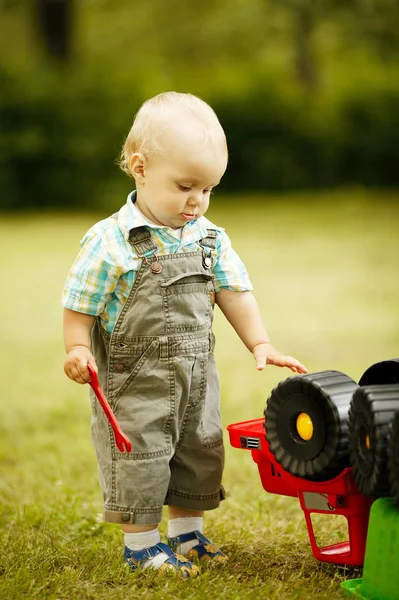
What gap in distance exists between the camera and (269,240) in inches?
469

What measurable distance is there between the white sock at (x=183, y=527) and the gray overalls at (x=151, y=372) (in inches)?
6.9

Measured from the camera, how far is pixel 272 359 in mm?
2754

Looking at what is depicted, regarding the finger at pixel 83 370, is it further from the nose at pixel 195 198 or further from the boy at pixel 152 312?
the nose at pixel 195 198

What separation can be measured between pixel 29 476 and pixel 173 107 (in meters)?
1.98

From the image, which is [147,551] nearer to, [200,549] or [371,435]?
[200,549]

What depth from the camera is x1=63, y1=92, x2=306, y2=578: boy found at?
2.66 meters

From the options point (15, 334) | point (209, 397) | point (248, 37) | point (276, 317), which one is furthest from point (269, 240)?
point (248, 37)

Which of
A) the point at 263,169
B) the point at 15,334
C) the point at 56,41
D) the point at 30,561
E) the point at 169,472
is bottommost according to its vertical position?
the point at 30,561

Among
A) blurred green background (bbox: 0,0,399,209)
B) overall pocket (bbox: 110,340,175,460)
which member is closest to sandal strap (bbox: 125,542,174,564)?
overall pocket (bbox: 110,340,175,460)

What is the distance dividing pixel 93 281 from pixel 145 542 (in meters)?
0.75

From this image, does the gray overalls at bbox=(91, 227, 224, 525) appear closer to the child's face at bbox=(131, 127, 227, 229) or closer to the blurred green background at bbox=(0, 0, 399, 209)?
the child's face at bbox=(131, 127, 227, 229)

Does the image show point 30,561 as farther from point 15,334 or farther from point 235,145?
point 235,145

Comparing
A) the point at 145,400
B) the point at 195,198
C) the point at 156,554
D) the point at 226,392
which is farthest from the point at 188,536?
the point at 226,392

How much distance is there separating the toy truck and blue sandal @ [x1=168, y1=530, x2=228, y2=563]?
0.33 meters
